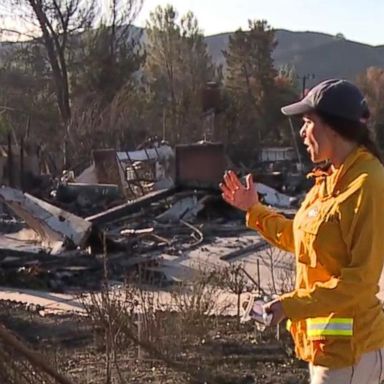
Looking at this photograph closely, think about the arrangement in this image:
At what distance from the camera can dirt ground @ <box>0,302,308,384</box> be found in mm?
6504

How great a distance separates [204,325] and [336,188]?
469cm

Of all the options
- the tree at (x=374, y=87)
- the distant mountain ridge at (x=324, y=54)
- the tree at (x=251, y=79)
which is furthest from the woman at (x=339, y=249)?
the distant mountain ridge at (x=324, y=54)

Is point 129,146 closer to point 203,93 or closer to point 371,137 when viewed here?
point 203,93

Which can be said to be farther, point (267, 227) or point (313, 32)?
point (313, 32)

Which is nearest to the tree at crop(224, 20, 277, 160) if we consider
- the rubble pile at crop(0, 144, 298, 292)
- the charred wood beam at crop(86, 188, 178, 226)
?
the rubble pile at crop(0, 144, 298, 292)

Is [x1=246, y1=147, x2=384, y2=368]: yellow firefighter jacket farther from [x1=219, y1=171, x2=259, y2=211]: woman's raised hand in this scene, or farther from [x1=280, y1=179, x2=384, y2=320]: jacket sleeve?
[x1=219, y1=171, x2=259, y2=211]: woman's raised hand

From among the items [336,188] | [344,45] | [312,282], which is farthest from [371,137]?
[344,45]

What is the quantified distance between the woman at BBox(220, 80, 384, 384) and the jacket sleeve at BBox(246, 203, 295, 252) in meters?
0.26

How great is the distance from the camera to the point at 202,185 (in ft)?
72.3

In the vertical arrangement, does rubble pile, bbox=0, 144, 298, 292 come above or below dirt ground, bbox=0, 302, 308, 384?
below

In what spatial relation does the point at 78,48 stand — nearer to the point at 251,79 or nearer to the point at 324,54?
the point at 251,79

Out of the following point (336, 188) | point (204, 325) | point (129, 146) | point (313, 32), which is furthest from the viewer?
point (313, 32)

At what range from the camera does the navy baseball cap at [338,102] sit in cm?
364

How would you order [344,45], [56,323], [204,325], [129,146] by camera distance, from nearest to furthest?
[204,325] < [56,323] < [129,146] < [344,45]
